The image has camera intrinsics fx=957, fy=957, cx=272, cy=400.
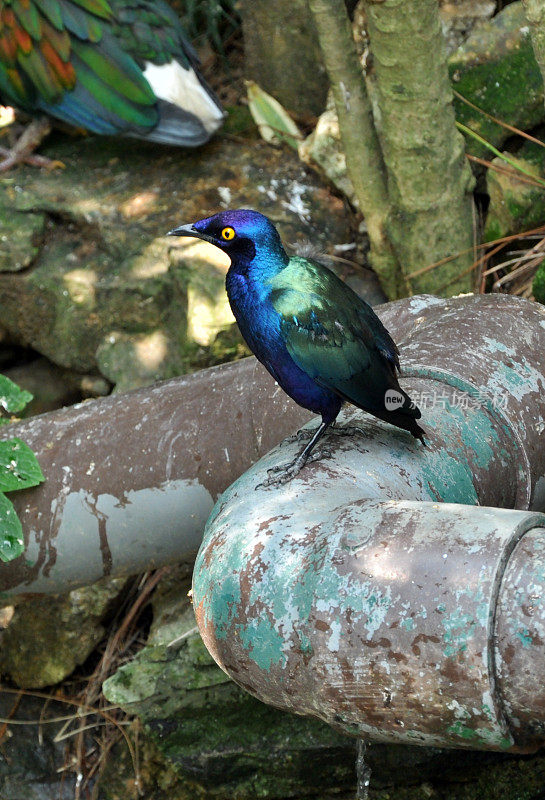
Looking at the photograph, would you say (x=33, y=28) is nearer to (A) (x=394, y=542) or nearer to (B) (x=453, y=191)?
(B) (x=453, y=191)

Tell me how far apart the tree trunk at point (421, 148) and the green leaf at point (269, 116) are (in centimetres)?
93

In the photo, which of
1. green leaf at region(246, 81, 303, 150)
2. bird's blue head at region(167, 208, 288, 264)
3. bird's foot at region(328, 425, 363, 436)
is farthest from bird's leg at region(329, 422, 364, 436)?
green leaf at region(246, 81, 303, 150)

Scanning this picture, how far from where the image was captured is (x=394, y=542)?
1.55 metres

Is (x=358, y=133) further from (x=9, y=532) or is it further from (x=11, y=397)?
(x=9, y=532)

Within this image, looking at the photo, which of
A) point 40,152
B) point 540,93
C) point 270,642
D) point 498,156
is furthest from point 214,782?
point 40,152

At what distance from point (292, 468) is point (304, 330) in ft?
1.00

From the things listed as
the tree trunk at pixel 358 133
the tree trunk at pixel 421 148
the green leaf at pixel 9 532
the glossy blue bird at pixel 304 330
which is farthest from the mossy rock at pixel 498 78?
the green leaf at pixel 9 532

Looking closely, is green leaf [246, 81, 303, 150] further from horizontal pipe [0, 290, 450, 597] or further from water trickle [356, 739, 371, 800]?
water trickle [356, 739, 371, 800]

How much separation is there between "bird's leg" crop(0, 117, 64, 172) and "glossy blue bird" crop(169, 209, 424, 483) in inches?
109

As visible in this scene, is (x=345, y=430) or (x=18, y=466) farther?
(x=18, y=466)

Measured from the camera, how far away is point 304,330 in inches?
81.2

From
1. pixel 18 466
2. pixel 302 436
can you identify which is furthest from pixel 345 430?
pixel 18 466

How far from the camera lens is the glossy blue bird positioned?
2064mm

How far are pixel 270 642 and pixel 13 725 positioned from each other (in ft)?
7.40
